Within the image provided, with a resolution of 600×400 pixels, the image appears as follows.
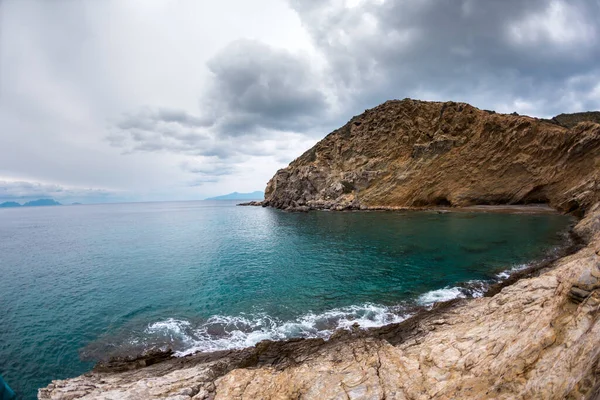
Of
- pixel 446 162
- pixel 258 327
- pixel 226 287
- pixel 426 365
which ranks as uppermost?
pixel 446 162

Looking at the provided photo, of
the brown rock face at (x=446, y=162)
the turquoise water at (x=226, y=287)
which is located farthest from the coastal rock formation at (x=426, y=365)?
the brown rock face at (x=446, y=162)

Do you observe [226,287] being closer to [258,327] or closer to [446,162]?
[258,327]

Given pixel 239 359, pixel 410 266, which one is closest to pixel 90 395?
pixel 239 359

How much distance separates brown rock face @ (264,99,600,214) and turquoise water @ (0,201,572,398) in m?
27.8

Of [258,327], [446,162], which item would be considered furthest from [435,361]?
[446,162]

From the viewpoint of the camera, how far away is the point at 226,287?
1075 inches

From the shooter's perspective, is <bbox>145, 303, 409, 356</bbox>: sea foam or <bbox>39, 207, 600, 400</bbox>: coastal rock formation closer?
<bbox>39, 207, 600, 400</bbox>: coastal rock formation

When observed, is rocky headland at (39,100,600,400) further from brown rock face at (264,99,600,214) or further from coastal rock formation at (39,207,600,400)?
brown rock face at (264,99,600,214)

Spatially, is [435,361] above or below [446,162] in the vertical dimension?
→ below

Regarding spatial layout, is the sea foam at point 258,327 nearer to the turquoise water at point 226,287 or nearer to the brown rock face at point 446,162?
the turquoise water at point 226,287

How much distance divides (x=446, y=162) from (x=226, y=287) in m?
77.3

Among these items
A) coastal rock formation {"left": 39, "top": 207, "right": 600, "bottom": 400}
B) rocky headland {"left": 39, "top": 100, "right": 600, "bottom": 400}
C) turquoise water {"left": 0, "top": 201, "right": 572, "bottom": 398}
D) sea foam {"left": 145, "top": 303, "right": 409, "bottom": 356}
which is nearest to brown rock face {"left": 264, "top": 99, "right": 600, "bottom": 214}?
turquoise water {"left": 0, "top": 201, "right": 572, "bottom": 398}

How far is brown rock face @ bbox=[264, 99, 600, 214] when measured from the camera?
216ft

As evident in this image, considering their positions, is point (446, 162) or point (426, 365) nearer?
point (426, 365)
